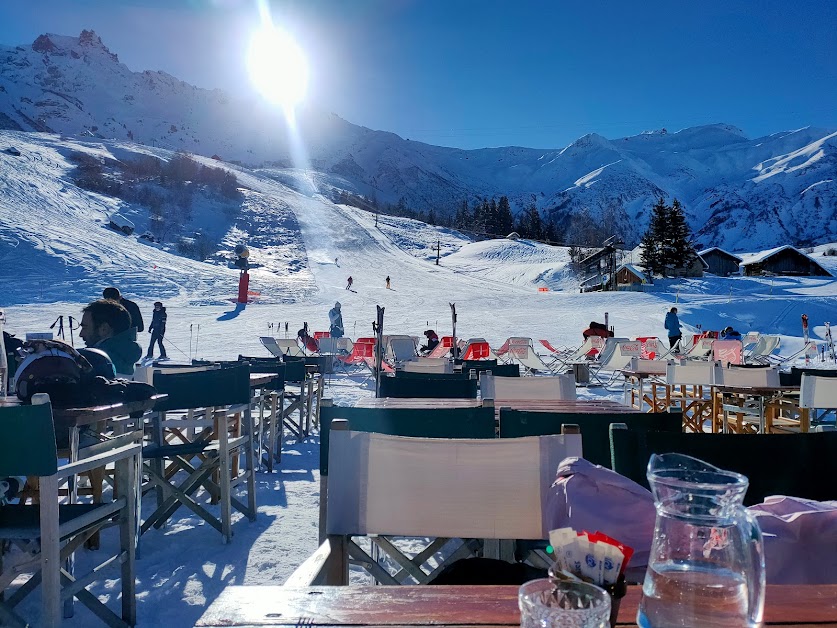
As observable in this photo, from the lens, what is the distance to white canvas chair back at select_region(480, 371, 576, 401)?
430cm

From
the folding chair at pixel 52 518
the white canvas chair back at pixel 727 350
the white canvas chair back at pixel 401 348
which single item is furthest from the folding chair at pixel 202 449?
the white canvas chair back at pixel 727 350

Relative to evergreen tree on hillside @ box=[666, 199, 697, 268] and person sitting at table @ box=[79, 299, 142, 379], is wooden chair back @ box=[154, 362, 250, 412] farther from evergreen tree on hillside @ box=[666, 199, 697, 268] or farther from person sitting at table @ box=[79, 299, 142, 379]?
evergreen tree on hillside @ box=[666, 199, 697, 268]

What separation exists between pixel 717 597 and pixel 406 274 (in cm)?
3830

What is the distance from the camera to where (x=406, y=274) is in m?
39.1

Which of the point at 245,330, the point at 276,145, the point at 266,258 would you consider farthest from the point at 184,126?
the point at 245,330

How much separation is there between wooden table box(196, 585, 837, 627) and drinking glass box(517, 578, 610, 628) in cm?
14

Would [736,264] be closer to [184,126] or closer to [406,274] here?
[406,274]

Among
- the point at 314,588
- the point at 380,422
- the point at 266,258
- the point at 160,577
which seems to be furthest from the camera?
the point at 266,258

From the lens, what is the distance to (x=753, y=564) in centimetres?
89

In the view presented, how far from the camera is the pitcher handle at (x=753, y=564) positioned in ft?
2.91

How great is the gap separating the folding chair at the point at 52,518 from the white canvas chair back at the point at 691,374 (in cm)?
449

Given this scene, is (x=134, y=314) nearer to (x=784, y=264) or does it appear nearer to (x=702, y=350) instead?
(x=702, y=350)

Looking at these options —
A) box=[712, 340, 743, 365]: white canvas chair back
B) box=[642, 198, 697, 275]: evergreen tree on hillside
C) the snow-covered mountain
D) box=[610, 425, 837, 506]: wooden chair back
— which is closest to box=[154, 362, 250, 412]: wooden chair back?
box=[610, 425, 837, 506]: wooden chair back

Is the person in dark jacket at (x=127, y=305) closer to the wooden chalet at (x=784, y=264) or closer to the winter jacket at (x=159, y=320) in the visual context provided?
the winter jacket at (x=159, y=320)
